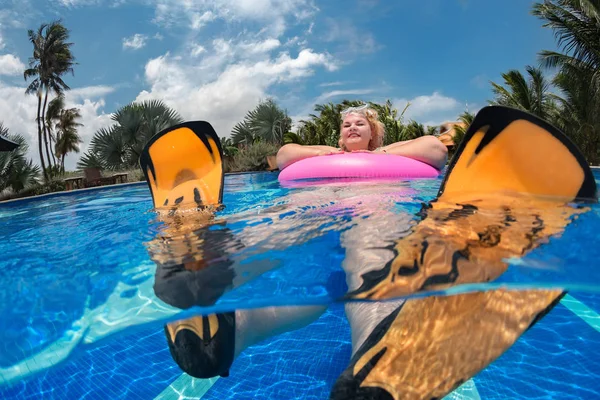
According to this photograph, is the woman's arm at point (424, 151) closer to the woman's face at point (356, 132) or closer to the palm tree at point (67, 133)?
the woman's face at point (356, 132)

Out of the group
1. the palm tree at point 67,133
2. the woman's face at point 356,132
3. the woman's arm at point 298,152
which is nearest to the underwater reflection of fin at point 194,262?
the woman's arm at point 298,152

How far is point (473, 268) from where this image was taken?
1.28 metres

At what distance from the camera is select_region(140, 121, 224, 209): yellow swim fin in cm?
271

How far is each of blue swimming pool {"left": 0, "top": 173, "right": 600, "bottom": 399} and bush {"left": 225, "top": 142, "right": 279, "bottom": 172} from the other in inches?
482

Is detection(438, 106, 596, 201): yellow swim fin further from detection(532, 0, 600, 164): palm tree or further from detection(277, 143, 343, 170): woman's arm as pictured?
detection(532, 0, 600, 164): palm tree

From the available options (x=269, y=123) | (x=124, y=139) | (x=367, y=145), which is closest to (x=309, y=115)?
(x=269, y=123)

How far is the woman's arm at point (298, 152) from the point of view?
13.6 ft

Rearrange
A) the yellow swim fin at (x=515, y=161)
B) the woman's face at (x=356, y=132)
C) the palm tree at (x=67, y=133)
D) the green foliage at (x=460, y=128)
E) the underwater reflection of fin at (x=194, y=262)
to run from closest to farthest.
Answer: the underwater reflection of fin at (x=194, y=262) < the yellow swim fin at (x=515, y=161) < the woman's face at (x=356, y=132) < the green foliage at (x=460, y=128) < the palm tree at (x=67, y=133)

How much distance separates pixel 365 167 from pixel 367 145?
0.89 m

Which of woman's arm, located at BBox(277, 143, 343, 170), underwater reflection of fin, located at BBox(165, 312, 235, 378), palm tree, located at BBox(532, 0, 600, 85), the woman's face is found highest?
palm tree, located at BBox(532, 0, 600, 85)

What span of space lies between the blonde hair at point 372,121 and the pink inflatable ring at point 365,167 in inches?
27.9

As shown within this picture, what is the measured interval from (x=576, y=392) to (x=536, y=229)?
1.02m

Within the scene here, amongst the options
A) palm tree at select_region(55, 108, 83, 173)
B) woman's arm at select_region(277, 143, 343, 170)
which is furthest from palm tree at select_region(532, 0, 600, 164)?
palm tree at select_region(55, 108, 83, 173)

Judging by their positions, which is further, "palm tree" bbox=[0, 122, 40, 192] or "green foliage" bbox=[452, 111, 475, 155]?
"green foliage" bbox=[452, 111, 475, 155]
